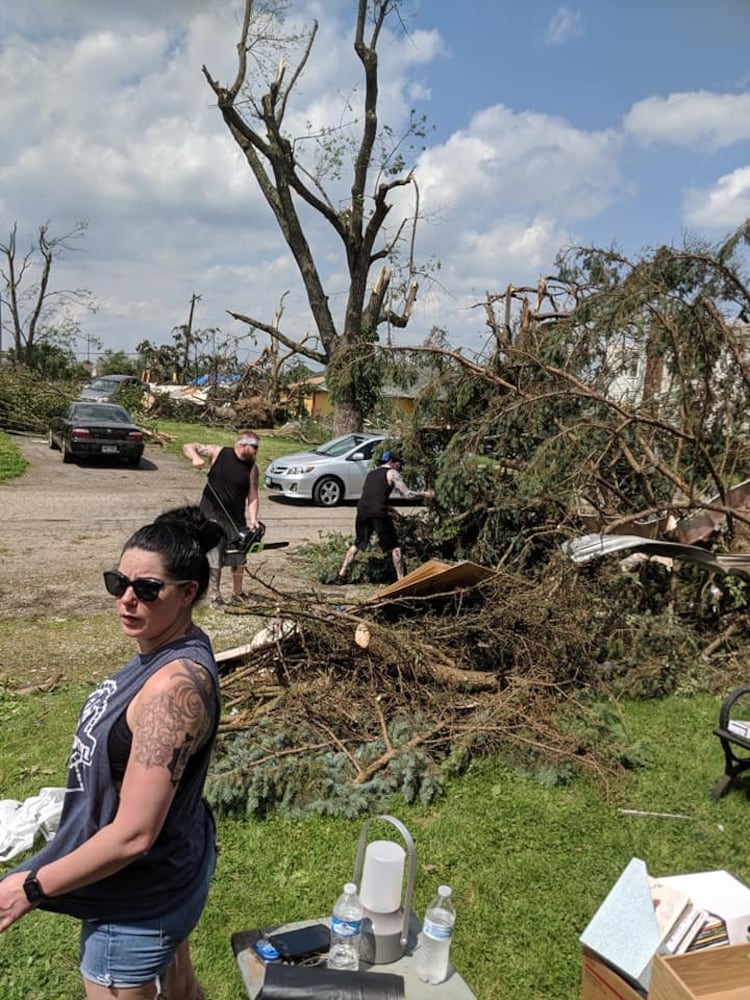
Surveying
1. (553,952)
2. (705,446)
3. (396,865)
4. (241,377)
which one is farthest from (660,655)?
(241,377)

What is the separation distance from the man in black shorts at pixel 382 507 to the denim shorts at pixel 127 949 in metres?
6.68

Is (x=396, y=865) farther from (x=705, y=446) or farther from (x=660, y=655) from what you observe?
(x=705, y=446)

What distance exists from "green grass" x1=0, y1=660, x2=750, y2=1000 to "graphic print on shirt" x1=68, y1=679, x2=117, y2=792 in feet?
5.15

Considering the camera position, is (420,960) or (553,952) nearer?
(420,960)

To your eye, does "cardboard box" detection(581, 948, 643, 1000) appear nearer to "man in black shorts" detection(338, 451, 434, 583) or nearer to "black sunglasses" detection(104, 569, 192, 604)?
"black sunglasses" detection(104, 569, 192, 604)

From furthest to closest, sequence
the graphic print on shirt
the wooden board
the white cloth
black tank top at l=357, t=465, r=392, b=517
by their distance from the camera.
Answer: black tank top at l=357, t=465, r=392, b=517
the wooden board
the white cloth
the graphic print on shirt

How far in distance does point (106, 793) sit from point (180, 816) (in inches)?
7.7

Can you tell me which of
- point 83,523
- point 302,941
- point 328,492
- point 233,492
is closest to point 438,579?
point 233,492

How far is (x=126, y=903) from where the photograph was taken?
1.77 m

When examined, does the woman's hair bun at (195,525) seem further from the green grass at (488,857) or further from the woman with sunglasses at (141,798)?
the green grass at (488,857)

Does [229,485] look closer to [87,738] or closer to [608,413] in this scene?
[608,413]

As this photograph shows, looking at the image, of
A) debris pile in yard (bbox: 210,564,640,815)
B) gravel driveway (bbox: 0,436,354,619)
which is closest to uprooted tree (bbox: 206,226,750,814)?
debris pile in yard (bbox: 210,564,640,815)

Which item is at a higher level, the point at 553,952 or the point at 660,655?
the point at 660,655

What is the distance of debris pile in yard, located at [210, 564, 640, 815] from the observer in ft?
13.7
